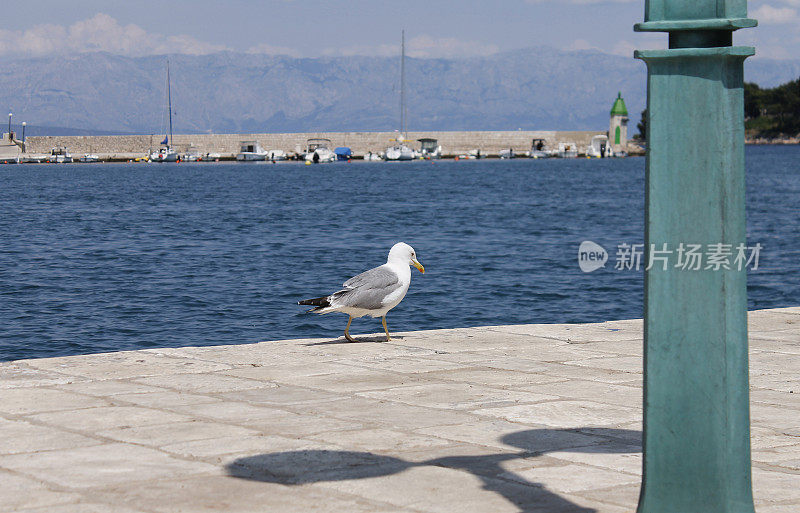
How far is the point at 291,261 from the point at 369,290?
74.8 feet

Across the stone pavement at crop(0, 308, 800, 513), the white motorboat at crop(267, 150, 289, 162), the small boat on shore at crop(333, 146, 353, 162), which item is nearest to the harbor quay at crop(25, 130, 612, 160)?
the white motorboat at crop(267, 150, 289, 162)

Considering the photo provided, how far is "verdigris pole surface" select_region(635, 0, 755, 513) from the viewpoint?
3.89 m

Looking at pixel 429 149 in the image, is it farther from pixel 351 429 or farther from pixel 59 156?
pixel 351 429

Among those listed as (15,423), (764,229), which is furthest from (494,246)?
(15,423)

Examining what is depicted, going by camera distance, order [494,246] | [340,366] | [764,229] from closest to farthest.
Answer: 1. [340,366]
2. [494,246]
3. [764,229]

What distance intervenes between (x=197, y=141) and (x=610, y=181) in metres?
79.5

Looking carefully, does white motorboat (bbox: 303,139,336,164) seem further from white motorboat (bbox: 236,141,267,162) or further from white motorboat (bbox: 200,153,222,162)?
white motorboat (bbox: 200,153,222,162)

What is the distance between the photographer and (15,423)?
6262 millimetres

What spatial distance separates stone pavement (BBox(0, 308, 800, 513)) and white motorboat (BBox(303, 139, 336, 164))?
131981 millimetres

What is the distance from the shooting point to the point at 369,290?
1002 centimetres

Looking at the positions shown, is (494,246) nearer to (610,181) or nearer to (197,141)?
(610,181)

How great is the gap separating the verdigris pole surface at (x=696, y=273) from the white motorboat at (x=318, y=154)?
137m

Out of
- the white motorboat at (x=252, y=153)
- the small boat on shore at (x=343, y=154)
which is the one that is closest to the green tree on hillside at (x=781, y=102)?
the small boat on shore at (x=343, y=154)

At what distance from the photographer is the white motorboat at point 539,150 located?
162000mm
